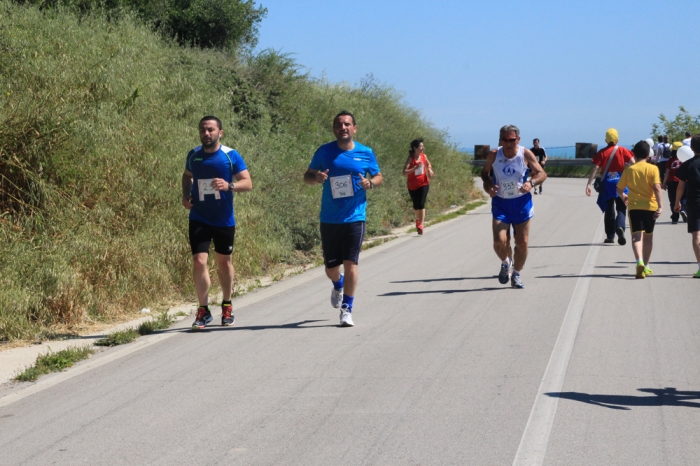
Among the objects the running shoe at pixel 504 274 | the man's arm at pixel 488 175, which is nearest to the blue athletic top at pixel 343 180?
the man's arm at pixel 488 175

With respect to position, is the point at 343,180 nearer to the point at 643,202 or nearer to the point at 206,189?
the point at 206,189

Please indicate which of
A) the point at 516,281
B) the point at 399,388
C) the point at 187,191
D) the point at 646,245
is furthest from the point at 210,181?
the point at 646,245

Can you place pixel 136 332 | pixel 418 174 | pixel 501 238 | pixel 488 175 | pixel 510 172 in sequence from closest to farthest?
1. pixel 136 332
2. pixel 510 172
3. pixel 488 175
4. pixel 501 238
5. pixel 418 174

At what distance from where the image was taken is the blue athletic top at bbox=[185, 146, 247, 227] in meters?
9.43

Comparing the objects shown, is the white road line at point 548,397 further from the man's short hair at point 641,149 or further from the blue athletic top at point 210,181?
the blue athletic top at point 210,181

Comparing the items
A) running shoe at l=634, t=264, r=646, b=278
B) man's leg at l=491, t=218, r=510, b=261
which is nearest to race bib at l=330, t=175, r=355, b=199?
man's leg at l=491, t=218, r=510, b=261

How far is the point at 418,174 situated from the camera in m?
20.1

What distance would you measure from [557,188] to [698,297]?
1130 inches

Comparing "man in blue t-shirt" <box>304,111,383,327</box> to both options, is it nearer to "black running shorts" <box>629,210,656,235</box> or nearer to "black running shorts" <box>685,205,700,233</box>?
"black running shorts" <box>629,210,656,235</box>

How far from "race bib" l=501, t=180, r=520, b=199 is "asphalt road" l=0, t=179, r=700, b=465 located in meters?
1.23

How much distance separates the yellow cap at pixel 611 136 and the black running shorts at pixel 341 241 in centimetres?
820

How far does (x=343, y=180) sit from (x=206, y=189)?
1.40 m

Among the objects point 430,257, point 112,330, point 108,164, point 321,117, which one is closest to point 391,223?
point 321,117

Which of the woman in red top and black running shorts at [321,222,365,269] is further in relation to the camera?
the woman in red top
